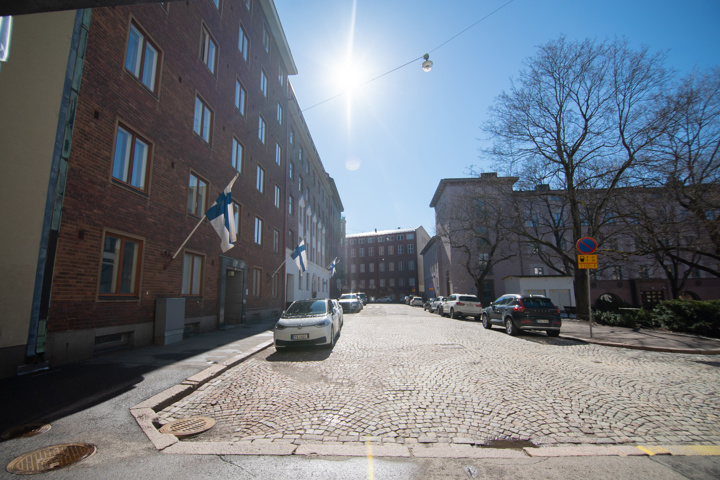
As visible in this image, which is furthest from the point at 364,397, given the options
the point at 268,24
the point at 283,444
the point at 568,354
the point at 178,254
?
the point at 268,24

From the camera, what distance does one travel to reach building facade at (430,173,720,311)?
19.0 meters

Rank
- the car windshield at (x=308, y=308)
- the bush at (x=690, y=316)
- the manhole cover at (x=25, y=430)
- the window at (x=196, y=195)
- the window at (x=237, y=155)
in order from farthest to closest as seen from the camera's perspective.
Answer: the window at (x=237, y=155) → the window at (x=196, y=195) → the bush at (x=690, y=316) → the car windshield at (x=308, y=308) → the manhole cover at (x=25, y=430)

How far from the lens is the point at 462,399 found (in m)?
5.15

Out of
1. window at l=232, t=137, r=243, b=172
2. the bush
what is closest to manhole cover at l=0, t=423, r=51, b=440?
window at l=232, t=137, r=243, b=172

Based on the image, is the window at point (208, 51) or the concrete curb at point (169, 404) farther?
the window at point (208, 51)

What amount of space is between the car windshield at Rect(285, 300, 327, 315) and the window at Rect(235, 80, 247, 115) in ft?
37.1

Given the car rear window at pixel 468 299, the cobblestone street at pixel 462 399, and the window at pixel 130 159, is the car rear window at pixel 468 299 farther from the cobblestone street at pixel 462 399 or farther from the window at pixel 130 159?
the window at pixel 130 159

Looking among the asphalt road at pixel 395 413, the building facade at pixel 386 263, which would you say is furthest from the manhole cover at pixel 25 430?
the building facade at pixel 386 263

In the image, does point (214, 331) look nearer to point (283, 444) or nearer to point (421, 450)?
point (283, 444)

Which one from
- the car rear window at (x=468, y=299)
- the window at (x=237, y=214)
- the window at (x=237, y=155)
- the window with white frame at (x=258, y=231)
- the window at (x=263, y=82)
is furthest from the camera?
the car rear window at (x=468, y=299)

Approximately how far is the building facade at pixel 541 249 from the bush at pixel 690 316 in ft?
10.3

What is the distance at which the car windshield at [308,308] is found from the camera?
34.5 ft

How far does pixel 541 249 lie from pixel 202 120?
77.0 feet

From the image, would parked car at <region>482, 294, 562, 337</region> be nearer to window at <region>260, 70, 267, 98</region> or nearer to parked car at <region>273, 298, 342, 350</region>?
parked car at <region>273, 298, 342, 350</region>
